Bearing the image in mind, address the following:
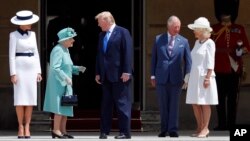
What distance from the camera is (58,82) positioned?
47.8 feet

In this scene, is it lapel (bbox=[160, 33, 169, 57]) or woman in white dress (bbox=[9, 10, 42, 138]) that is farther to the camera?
lapel (bbox=[160, 33, 169, 57])

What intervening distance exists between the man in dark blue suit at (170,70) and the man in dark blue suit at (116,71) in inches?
23.6

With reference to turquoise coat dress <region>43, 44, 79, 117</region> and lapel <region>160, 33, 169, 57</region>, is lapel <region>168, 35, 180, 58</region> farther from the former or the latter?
turquoise coat dress <region>43, 44, 79, 117</region>

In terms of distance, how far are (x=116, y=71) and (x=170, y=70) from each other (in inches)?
36.7

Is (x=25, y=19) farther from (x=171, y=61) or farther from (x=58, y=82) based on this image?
(x=171, y=61)

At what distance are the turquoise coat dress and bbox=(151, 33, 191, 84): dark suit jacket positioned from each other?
145 cm

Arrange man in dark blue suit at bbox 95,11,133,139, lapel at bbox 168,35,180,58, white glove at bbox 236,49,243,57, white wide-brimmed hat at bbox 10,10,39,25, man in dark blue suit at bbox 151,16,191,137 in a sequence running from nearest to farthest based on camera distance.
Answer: man in dark blue suit at bbox 95,11,133,139, white wide-brimmed hat at bbox 10,10,39,25, man in dark blue suit at bbox 151,16,191,137, lapel at bbox 168,35,180,58, white glove at bbox 236,49,243,57

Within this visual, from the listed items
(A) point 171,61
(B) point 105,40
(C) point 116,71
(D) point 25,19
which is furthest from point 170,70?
(D) point 25,19

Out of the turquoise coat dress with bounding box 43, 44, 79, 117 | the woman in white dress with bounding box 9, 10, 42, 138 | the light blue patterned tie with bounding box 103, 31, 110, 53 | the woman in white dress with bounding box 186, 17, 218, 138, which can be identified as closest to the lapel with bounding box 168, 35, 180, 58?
the woman in white dress with bounding box 186, 17, 218, 138

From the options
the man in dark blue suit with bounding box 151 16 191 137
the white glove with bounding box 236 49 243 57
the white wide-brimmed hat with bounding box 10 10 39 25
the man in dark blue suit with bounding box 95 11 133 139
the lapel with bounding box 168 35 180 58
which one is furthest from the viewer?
the white glove with bounding box 236 49 243 57

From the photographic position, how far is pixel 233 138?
10195 millimetres

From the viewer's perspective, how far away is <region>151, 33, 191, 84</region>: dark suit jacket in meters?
14.8

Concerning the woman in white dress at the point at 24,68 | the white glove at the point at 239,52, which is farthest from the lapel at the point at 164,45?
the white glove at the point at 239,52

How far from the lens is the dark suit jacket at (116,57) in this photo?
14.4 metres
